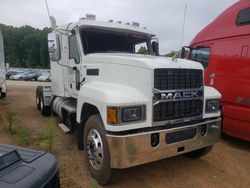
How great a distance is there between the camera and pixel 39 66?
279ft

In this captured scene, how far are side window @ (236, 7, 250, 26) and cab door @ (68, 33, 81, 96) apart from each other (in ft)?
11.9

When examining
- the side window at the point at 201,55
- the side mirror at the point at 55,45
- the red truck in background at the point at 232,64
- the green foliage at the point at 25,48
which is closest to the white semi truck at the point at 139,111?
the side mirror at the point at 55,45

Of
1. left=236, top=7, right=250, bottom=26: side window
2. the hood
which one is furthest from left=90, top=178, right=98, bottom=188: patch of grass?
left=236, top=7, right=250, bottom=26: side window

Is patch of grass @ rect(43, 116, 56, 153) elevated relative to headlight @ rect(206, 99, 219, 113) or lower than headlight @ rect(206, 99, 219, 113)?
lower

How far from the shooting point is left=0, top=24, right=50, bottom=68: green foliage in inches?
3307

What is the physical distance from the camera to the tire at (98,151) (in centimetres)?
363

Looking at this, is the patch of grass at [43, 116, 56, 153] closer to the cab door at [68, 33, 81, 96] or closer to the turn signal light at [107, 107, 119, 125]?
the cab door at [68, 33, 81, 96]

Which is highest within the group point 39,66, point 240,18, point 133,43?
point 240,18

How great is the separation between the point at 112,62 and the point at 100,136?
1295 millimetres

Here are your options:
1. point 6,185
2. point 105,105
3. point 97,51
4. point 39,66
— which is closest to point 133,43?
point 97,51

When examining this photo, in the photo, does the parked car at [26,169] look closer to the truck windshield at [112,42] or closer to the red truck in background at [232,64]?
the truck windshield at [112,42]

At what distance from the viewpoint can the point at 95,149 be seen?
387cm

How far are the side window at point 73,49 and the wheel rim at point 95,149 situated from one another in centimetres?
193

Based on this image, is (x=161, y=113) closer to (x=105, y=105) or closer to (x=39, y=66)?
(x=105, y=105)
